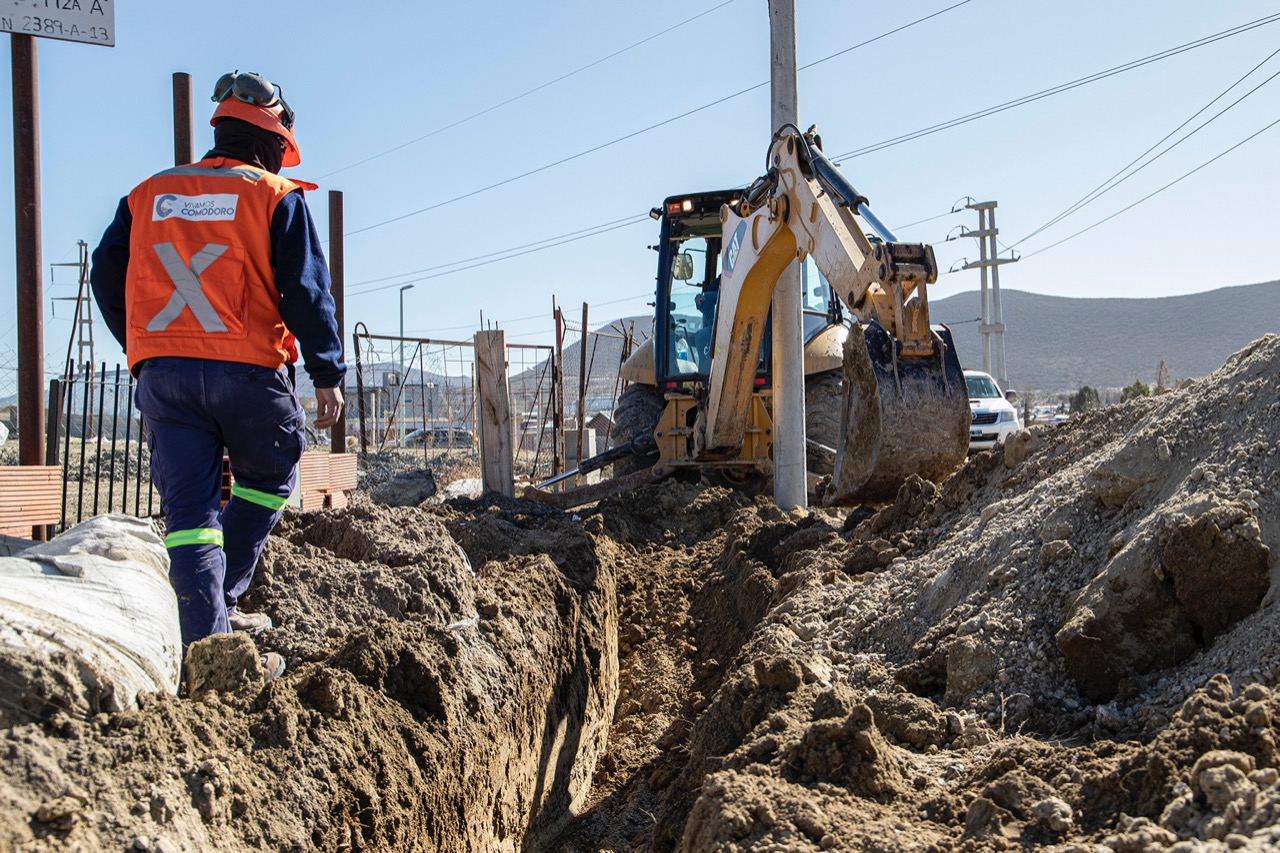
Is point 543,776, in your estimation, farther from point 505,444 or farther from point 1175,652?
point 505,444

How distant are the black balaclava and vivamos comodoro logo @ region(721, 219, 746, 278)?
14.5 ft

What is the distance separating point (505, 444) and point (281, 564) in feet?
17.4

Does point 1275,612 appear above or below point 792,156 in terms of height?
below

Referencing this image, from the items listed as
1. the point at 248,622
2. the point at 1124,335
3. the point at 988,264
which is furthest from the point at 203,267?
the point at 1124,335

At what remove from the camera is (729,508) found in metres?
8.72

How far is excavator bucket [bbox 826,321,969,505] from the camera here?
5.50 metres

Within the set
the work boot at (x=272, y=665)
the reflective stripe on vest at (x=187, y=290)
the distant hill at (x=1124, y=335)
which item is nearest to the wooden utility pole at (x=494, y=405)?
the reflective stripe on vest at (x=187, y=290)

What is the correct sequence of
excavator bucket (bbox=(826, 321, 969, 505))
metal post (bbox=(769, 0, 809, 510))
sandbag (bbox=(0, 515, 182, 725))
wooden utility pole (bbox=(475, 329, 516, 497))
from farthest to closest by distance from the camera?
wooden utility pole (bbox=(475, 329, 516, 497)), metal post (bbox=(769, 0, 809, 510)), excavator bucket (bbox=(826, 321, 969, 505)), sandbag (bbox=(0, 515, 182, 725))

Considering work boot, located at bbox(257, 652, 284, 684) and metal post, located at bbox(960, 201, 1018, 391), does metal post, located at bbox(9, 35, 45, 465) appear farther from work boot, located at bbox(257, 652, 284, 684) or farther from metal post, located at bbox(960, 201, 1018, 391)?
metal post, located at bbox(960, 201, 1018, 391)

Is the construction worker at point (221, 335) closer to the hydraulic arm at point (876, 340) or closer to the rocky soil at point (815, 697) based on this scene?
the rocky soil at point (815, 697)

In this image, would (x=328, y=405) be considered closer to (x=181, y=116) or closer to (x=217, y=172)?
(x=217, y=172)

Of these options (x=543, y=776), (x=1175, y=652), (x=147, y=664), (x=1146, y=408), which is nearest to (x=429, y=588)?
(x=543, y=776)

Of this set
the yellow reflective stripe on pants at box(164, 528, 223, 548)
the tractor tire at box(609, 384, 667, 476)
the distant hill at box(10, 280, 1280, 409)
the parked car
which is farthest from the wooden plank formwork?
the distant hill at box(10, 280, 1280, 409)

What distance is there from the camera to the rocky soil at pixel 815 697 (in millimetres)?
2205
